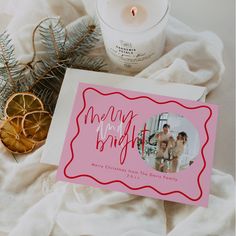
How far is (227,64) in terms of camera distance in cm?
74

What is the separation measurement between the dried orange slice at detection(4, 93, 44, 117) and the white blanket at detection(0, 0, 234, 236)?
61mm

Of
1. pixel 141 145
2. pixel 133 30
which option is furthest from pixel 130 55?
pixel 141 145

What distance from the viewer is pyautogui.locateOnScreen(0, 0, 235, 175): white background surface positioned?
0.68 metres

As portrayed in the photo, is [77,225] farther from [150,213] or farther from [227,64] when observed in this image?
[227,64]

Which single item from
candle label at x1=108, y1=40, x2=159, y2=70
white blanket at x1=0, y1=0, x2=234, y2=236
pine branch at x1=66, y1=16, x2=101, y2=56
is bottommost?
white blanket at x1=0, y1=0, x2=234, y2=236

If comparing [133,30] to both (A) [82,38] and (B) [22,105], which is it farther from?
(B) [22,105]

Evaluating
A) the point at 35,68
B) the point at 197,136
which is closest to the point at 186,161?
the point at 197,136

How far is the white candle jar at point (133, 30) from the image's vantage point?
2.14 feet

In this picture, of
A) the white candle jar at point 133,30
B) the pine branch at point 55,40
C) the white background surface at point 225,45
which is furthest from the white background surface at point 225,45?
the pine branch at point 55,40

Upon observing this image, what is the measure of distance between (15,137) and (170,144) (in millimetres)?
245

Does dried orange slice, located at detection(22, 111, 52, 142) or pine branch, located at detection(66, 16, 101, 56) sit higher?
pine branch, located at detection(66, 16, 101, 56)

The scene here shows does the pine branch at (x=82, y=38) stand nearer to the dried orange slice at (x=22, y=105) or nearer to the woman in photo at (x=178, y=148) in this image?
the dried orange slice at (x=22, y=105)

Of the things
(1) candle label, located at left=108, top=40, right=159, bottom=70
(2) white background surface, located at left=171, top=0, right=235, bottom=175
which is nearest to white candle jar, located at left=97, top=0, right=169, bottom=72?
(1) candle label, located at left=108, top=40, right=159, bottom=70

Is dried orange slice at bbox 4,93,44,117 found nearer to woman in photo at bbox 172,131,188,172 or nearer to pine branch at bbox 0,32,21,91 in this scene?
pine branch at bbox 0,32,21,91
